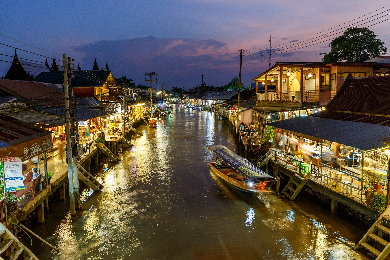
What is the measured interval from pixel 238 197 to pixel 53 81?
1154 inches

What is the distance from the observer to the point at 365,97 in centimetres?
1802

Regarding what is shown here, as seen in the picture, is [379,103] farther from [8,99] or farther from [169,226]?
[8,99]

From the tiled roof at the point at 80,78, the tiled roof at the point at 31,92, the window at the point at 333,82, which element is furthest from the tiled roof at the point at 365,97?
the tiled roof at the point at 80,78

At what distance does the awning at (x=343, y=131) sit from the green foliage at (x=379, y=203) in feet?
6.46

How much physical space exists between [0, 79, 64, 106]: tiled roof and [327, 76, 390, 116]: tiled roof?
18950 mm

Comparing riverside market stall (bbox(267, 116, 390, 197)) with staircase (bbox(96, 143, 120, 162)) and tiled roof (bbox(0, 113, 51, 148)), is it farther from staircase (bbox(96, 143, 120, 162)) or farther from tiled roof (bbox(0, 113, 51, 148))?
staircase (bbox(96, 143, 120, 162))

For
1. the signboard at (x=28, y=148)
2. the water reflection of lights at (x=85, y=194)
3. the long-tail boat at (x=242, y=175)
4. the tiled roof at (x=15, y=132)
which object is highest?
the tiled roof at (x=15, y=132)

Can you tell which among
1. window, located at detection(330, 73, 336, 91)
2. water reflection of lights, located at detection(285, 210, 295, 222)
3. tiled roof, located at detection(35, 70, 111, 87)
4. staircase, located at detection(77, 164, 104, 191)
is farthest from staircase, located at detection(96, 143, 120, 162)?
window, located at detection(330, 73, 336, 91)

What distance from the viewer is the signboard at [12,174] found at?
10906 mm

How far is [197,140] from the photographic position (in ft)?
130

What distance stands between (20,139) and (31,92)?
13334 millimetres

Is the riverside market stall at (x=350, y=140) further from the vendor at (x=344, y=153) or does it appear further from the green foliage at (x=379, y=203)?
the green foliage at (x=379, y=203)

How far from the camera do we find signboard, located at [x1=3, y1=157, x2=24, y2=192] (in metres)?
10.9

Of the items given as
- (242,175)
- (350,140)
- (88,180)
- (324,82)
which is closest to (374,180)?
(350,140)
